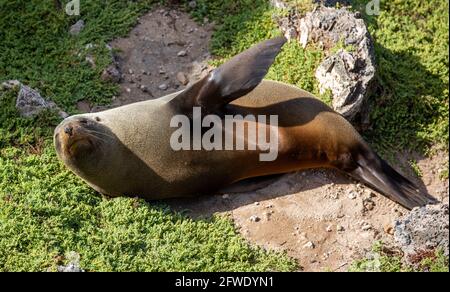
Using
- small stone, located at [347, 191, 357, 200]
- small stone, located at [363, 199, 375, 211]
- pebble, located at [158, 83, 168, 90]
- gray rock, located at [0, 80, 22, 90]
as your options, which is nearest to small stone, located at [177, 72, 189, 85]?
pebble, located at [158, 83, 168, 90]

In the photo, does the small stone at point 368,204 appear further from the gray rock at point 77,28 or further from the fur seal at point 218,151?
the gray rock at point 77,28

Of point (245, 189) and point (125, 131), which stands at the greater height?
point (125, 131)

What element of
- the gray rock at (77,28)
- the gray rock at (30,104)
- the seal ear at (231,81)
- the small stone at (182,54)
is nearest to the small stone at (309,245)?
the seal ear at (231,81)

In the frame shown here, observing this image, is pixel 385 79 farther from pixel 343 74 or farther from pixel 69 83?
pixel 69 83

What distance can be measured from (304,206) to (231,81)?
103cm

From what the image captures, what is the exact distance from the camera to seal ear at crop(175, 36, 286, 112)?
5.45 m

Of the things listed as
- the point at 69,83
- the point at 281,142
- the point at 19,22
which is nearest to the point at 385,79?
the point at 281,142

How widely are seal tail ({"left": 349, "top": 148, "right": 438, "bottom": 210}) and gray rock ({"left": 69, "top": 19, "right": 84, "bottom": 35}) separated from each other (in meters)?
2.75

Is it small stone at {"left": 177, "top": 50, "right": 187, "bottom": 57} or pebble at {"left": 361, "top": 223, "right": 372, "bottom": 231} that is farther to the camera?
small stone at {"left": 177, "top": 50, "right": 187, "bottom": 57}

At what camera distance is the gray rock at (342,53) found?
19.8ft

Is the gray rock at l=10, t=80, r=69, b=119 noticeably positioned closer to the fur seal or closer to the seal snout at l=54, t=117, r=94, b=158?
the fur seal

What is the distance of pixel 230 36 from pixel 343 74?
1.22 metres

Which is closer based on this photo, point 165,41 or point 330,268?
point 330,268

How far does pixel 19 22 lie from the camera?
696 centimetres
